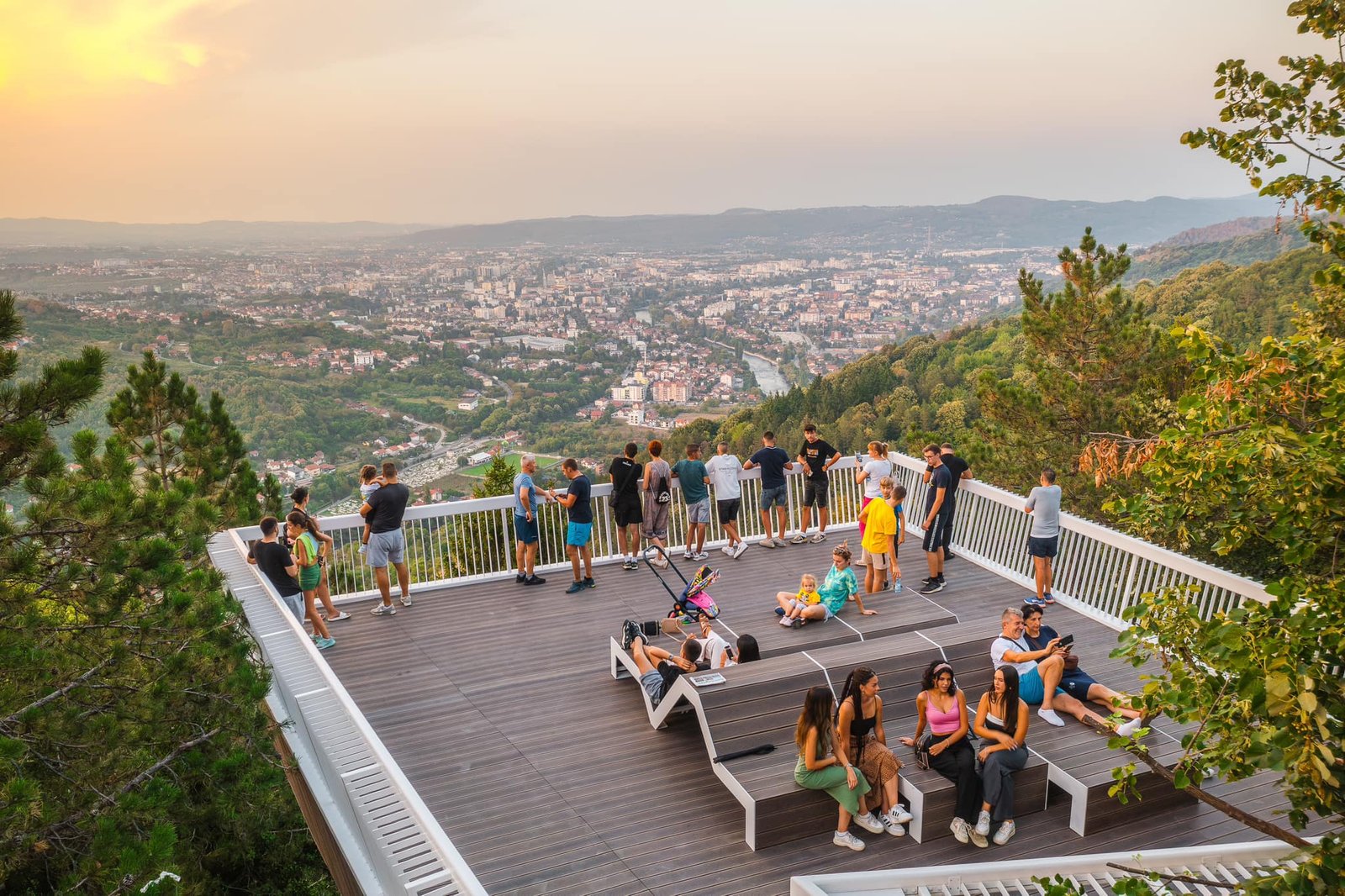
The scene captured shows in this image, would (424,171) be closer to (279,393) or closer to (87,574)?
(279,393)

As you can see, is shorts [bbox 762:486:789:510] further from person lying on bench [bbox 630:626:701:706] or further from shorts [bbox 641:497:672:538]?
person lying on bench [bbox 630:626:701:706]

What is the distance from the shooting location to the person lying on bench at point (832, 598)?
9.20 m

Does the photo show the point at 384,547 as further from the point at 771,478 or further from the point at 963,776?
the point at 963,776

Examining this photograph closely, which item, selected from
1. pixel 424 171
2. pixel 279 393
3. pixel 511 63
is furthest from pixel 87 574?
pixel 424 171

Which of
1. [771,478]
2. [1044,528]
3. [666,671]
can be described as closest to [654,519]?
[771,478]

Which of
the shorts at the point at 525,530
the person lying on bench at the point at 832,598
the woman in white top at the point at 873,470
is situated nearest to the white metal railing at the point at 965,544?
the shorts at the point at 525,530

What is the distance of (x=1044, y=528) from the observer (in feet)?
34.0

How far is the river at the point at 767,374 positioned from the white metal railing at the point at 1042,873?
72357mm

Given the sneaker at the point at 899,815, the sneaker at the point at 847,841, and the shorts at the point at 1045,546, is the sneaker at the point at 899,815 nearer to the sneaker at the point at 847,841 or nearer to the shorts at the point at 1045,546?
the sneaker at the point at 847,841

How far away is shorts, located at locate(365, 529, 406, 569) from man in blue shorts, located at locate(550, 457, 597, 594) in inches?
73.2

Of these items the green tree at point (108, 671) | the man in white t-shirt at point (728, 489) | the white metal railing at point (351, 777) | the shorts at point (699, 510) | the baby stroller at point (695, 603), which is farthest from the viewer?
the man in white t-shirt at point (728, 489)

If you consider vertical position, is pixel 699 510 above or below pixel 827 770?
above

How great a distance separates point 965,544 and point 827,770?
655 cm

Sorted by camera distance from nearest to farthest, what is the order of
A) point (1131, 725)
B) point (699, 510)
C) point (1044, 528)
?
point (1131, 725) → point (1044, 528) → point (699, 510)
